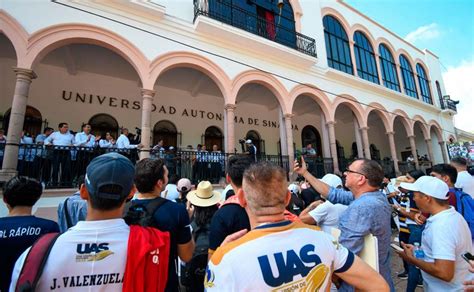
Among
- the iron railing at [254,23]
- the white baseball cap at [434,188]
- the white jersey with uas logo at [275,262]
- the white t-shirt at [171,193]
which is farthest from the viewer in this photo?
the iron railing at [254,23]

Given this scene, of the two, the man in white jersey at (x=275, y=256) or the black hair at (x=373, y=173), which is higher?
the black hair at (x=373, y=173)

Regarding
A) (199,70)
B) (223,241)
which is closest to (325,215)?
(223,241)

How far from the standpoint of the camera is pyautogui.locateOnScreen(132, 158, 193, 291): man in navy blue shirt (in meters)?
1.65

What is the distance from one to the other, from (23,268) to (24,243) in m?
1.12

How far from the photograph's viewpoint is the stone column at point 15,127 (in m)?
5.49

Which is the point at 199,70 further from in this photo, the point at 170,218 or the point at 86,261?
the point at 86,261

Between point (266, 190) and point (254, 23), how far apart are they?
10956mm

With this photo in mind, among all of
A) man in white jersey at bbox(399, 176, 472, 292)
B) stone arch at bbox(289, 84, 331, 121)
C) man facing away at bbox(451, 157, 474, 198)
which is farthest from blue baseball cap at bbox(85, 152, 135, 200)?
stone arch at bbox(289, 84, 331, 121)

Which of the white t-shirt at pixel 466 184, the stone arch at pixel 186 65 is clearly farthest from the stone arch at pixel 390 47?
the white t-shirt at pixel 466 184

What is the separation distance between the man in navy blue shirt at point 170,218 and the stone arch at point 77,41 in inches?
253

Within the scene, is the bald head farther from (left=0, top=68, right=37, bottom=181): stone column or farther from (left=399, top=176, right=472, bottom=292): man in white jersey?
(left=0, top=68, right=37, bottom=181): stone column

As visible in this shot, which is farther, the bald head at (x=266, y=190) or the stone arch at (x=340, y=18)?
the stone arch at (x=340, y=18)

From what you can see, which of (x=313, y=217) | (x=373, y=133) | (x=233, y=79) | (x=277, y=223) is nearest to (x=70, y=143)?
(x=233, y=79)

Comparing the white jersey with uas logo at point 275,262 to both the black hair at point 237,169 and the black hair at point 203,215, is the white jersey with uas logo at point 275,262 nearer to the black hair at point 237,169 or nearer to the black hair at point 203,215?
the black hair at point 237,169
